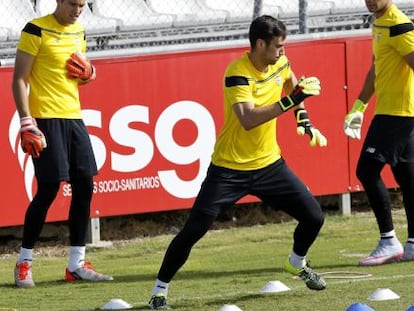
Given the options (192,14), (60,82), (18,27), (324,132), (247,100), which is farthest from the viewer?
(192,14)

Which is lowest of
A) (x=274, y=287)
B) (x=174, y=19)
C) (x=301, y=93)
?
(x=274, y=287)

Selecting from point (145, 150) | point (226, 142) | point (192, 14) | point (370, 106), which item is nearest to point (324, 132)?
point (370, 106)

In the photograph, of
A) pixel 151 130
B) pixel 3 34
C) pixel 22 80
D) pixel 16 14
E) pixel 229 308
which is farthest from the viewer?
pixel 16 14

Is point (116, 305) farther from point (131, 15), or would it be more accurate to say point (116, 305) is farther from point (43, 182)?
point (131, 15)

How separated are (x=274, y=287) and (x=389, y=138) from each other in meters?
1.93

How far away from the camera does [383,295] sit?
816cm

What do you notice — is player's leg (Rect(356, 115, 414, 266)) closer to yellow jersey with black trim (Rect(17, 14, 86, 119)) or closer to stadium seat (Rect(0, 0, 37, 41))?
yellow jersey with black trim (Rect(17, 14, 86, 119))

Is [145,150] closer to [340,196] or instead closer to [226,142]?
[340,196]

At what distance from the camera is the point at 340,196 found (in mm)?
12969

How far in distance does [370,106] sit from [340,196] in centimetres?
96

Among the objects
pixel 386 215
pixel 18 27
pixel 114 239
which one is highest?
pixel 18 27

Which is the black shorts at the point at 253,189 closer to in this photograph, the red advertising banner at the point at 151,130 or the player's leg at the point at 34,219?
the player's leg at the point at 34,219

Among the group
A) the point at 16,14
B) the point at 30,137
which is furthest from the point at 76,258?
the point at 16,14

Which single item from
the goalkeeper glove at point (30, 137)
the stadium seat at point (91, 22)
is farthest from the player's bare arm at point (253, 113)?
the stadium seat at point (91, 22)
